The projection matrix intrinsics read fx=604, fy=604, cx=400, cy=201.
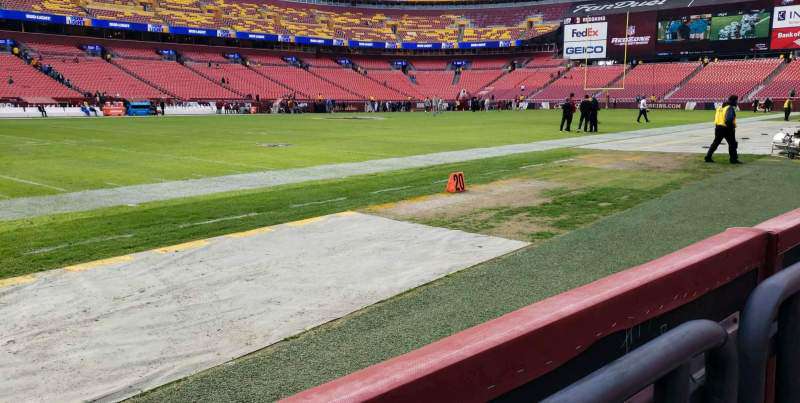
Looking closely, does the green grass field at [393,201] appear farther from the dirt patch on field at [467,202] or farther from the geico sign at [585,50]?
the geico sign at [585,50]

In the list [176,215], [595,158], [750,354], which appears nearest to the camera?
[750,354]

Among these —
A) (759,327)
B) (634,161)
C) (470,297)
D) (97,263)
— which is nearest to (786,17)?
(634,161)

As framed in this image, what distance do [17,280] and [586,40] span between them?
6847 cm

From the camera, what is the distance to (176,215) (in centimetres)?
909

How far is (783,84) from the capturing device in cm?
5494

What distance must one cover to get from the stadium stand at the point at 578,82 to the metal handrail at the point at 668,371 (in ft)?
219

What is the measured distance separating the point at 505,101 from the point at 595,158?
53.1 meters

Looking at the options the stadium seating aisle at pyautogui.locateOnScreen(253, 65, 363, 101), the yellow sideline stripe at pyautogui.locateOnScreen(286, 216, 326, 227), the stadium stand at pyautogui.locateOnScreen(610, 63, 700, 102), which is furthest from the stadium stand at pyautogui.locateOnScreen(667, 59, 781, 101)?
the yellow sideline stripe at pyautogui.locateOnScreen(286, 216, 326, 227)

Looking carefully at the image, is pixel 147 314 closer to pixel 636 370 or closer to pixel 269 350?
pixel 269 350

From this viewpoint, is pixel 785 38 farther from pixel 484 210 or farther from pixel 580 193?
pixel 484 210

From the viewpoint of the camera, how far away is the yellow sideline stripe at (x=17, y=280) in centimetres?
576

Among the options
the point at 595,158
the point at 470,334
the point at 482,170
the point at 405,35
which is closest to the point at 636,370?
the point at 470,334

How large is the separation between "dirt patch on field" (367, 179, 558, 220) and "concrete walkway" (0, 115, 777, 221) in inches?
143

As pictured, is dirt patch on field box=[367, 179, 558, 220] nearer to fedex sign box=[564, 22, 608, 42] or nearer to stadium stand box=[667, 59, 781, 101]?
stadium stand box=[667, 59, 781, 101]
